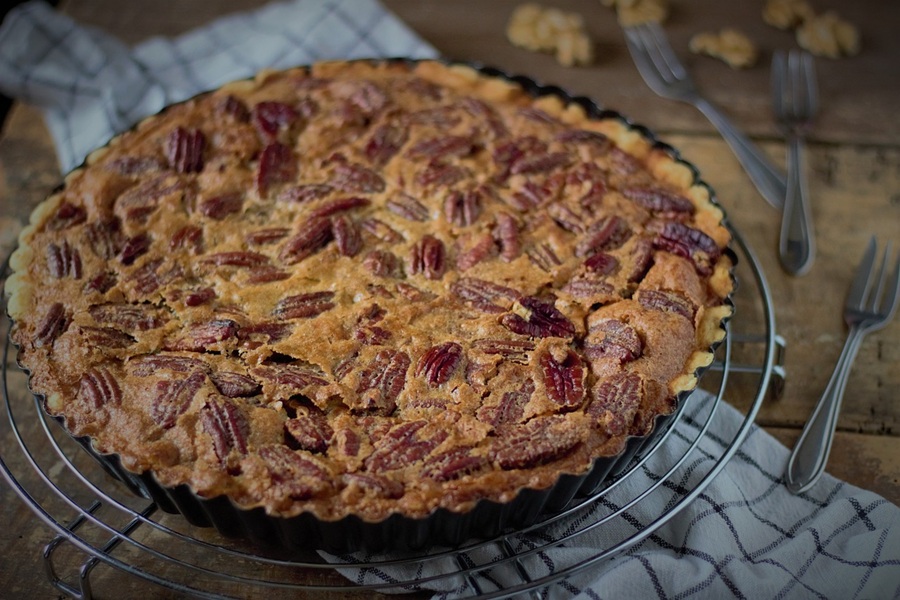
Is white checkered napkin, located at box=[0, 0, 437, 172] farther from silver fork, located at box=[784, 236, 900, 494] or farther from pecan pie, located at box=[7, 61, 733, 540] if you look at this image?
silver fork, located at box=[784, 236, 900, 494]

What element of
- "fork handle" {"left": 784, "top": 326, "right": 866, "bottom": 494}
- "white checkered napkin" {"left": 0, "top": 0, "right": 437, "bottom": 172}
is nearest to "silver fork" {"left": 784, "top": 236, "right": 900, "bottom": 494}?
"fork handle" {"left": 784, "top": 326, "right": 866, "bottom": 494}

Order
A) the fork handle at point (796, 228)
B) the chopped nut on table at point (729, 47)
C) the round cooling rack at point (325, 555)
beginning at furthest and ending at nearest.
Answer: the chopped nut on table at point (729, 47)
the fork handle at point (796, 228)
the round cooling rack at point (325, 555)

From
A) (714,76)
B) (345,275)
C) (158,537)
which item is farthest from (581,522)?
(714,76)

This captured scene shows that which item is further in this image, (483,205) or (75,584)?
(483,205)

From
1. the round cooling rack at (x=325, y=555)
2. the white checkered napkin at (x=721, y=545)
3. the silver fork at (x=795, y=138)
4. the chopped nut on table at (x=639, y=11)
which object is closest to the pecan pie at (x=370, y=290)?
the round cooling rack at (x=325, y=555)

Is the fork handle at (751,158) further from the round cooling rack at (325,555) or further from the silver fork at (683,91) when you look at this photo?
the round cooling rack at (325,555)

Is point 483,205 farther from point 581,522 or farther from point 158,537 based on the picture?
point 158,537
